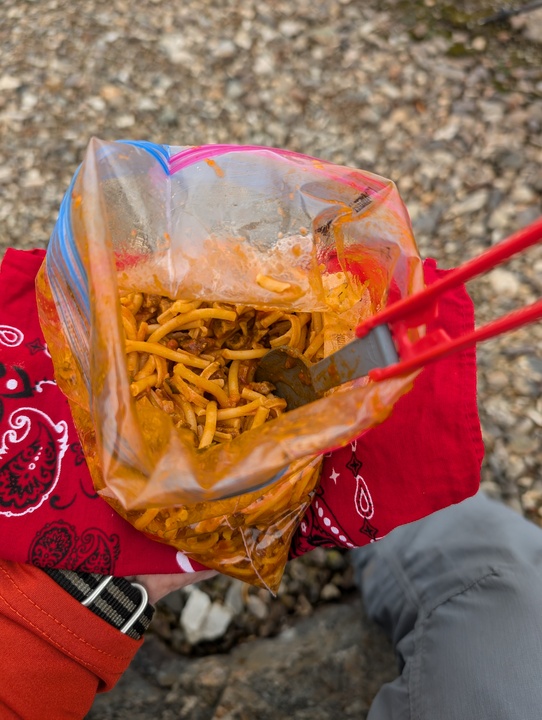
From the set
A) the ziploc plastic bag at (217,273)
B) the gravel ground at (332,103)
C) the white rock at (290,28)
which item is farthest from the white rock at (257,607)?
the white rock at (290,28)

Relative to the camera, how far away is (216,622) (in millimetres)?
1488

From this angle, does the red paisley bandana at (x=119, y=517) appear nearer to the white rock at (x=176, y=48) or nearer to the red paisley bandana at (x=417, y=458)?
the red paisley bandana at (x=417, y=458)

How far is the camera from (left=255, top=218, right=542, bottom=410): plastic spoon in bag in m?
0.56

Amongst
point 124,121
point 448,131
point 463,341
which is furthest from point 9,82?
point 463,341

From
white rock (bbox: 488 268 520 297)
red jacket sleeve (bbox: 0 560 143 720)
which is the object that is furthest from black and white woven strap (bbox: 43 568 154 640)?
white rock (bbox: 488 268 520 297)

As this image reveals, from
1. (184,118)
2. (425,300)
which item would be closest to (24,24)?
(184,118)

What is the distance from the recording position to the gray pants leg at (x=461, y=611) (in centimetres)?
105

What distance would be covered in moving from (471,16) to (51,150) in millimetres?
1418

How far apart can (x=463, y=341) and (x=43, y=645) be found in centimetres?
72

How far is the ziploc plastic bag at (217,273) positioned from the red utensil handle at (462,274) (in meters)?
0.12

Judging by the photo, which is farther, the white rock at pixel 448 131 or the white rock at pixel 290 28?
the white rock at pixel 290 28

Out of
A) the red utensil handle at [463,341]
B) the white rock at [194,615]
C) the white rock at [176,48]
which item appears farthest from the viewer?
the white rock at [176,48]

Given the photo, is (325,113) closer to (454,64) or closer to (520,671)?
(454,64)

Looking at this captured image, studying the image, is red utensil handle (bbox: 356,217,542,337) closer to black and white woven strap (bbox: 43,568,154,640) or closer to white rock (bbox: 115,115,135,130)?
black and white woven strap (bbox: 43,568,154,640)
